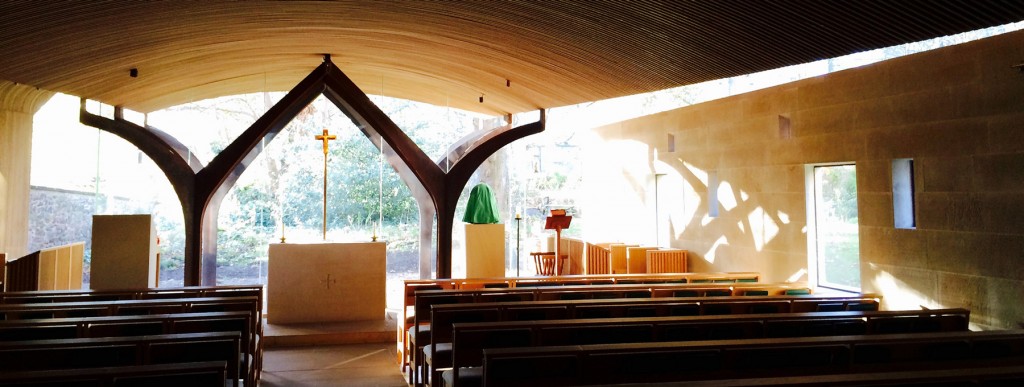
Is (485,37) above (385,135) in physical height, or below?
above

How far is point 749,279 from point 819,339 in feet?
13.0

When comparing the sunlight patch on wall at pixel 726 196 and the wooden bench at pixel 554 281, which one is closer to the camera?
the wooden bench at pixel 554 281

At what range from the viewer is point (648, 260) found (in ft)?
32.0

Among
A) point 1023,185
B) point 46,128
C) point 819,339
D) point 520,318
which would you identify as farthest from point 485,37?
point 46,128

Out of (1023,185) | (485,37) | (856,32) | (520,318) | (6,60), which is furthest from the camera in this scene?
(485,37)

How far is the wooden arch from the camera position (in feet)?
26.1

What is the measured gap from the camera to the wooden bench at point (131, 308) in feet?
14.0

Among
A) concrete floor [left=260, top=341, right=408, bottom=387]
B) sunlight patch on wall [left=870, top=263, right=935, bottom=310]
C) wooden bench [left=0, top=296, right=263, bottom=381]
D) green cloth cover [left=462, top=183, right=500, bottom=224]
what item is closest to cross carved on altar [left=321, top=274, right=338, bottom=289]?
concrete floor [left=260, top=341, right=408, bottom=387]

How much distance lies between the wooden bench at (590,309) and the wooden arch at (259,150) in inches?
157

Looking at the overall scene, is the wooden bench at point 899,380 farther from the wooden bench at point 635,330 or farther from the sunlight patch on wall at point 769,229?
the sunlight patch on wall at point 769,229

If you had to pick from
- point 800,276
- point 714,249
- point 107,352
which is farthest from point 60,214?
point 800,276

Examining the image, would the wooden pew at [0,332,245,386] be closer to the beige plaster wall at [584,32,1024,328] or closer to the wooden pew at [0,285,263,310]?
the wooden pew at [0,285,263,310]

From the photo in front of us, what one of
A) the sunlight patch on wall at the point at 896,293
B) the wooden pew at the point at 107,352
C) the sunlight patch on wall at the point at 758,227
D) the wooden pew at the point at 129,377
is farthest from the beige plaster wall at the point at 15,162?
the sunlight patch on wall at the point at 896,293

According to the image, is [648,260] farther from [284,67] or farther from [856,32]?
[284,67]
